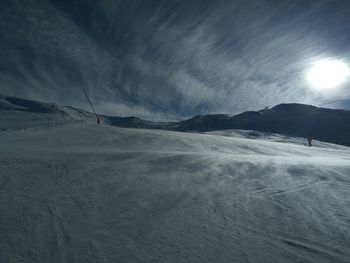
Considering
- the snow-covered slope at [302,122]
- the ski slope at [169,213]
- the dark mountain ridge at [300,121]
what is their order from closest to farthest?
the ski slope at [169,213] → the dark mountain ridge at [300,121] → the snow-covered slope at [302,122]

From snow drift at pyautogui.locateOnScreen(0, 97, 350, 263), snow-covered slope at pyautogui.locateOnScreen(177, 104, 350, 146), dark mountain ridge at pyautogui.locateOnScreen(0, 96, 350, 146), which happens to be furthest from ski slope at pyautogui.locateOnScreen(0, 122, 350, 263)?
snow-covered slope at pyautogui.locateOnScreen(177, 104, 350, 146)

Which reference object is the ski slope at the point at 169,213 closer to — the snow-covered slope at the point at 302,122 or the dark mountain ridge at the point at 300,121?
the dark mountain ridge at the point at 300,121

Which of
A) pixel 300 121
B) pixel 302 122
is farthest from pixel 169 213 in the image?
pixel 300 121

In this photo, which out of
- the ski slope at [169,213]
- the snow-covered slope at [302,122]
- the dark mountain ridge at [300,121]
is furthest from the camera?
the snow-covered slope at [302,122]

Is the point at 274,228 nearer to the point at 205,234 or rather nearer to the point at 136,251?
the point at 205,234

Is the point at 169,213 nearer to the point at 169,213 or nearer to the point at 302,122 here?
the point at 169,213

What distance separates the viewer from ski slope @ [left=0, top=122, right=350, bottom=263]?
2.32 m

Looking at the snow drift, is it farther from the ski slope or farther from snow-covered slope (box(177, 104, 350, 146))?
snow-covered slope (box(177, 104, 350, 146))

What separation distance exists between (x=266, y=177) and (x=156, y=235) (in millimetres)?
3401

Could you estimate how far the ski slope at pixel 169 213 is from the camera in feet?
7.61

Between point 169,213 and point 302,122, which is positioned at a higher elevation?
point 302,122

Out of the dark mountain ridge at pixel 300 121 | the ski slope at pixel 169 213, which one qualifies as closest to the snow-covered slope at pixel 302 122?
the dark mountain ridge at pixel 300 121

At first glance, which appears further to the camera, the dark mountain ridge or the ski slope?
the dark mountain ridge

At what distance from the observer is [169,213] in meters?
3.19
